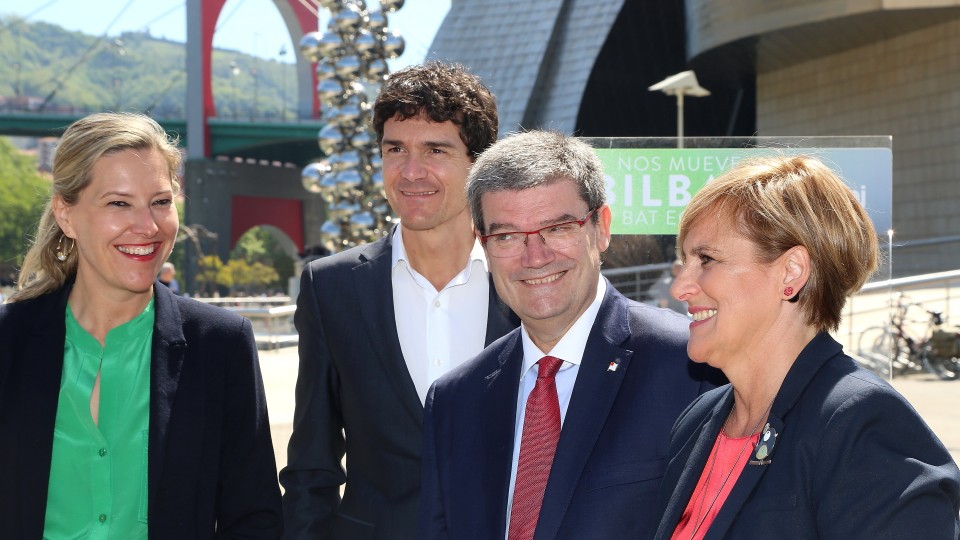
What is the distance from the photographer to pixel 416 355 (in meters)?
2.98

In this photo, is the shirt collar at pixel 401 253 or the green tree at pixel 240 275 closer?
the shirt collar at pixel 401 253

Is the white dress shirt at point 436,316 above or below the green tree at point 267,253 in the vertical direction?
above

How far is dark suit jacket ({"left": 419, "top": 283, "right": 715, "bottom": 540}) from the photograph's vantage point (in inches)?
88.0

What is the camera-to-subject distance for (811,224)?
6.13 ft

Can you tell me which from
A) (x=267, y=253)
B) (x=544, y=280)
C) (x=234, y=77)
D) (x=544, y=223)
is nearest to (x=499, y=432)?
(x=544, y=280)

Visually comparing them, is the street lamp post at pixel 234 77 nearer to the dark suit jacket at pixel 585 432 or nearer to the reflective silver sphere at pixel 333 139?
the reflective silver sphere at pixel 333 139

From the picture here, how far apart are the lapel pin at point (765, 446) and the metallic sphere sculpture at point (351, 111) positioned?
8.90m

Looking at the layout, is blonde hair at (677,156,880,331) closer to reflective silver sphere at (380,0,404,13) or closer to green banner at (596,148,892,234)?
green banner at (596,148,892,234)

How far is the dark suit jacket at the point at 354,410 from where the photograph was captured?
2826 mm

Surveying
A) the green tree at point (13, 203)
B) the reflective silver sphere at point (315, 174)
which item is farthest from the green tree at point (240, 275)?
the reflective silver sphere at point (315, 174)

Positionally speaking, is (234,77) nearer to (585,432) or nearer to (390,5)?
(390,5)

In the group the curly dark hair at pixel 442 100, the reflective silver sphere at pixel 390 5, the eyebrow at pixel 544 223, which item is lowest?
the eyebrow at pixel 544 223

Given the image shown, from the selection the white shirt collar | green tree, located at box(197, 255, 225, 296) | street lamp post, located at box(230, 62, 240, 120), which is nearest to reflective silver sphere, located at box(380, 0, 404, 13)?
the white shirt collar

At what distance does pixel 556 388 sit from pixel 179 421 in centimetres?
93
